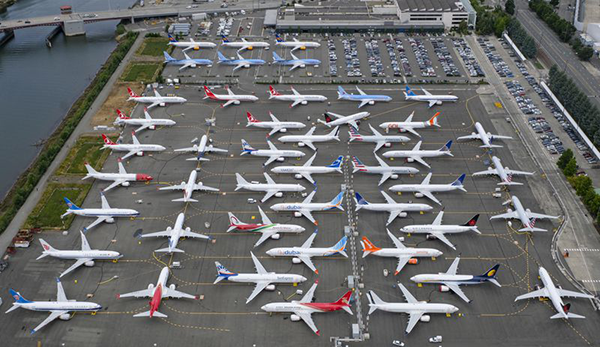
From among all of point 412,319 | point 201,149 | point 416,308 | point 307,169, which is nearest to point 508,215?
point 416,308

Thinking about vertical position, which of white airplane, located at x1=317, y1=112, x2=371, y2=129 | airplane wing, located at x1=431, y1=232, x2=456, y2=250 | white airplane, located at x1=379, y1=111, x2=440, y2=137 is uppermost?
white airplane, located at x1=317, y1=112, x2=371, y2=129

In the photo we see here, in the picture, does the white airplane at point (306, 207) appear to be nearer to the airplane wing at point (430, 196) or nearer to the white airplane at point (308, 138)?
the airplane wing at point (430, 196)

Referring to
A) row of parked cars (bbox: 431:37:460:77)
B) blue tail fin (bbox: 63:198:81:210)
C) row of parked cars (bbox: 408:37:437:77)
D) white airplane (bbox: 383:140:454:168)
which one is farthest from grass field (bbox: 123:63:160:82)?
row of parked cars (bbox: 431:37:460:77)

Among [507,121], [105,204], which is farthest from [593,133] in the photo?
[105,204]

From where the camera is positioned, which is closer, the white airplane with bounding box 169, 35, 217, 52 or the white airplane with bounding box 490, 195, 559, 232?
the white airplane with bounding box 490, 195, 559, 232

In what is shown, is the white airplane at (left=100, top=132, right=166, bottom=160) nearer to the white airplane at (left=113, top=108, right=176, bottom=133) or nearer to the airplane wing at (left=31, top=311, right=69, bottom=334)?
the white airplane at (left=113, top=108, right=176, bottom=133)

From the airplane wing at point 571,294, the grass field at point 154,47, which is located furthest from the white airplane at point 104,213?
the grass field at point 154,47

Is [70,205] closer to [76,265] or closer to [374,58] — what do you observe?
[76,265]
